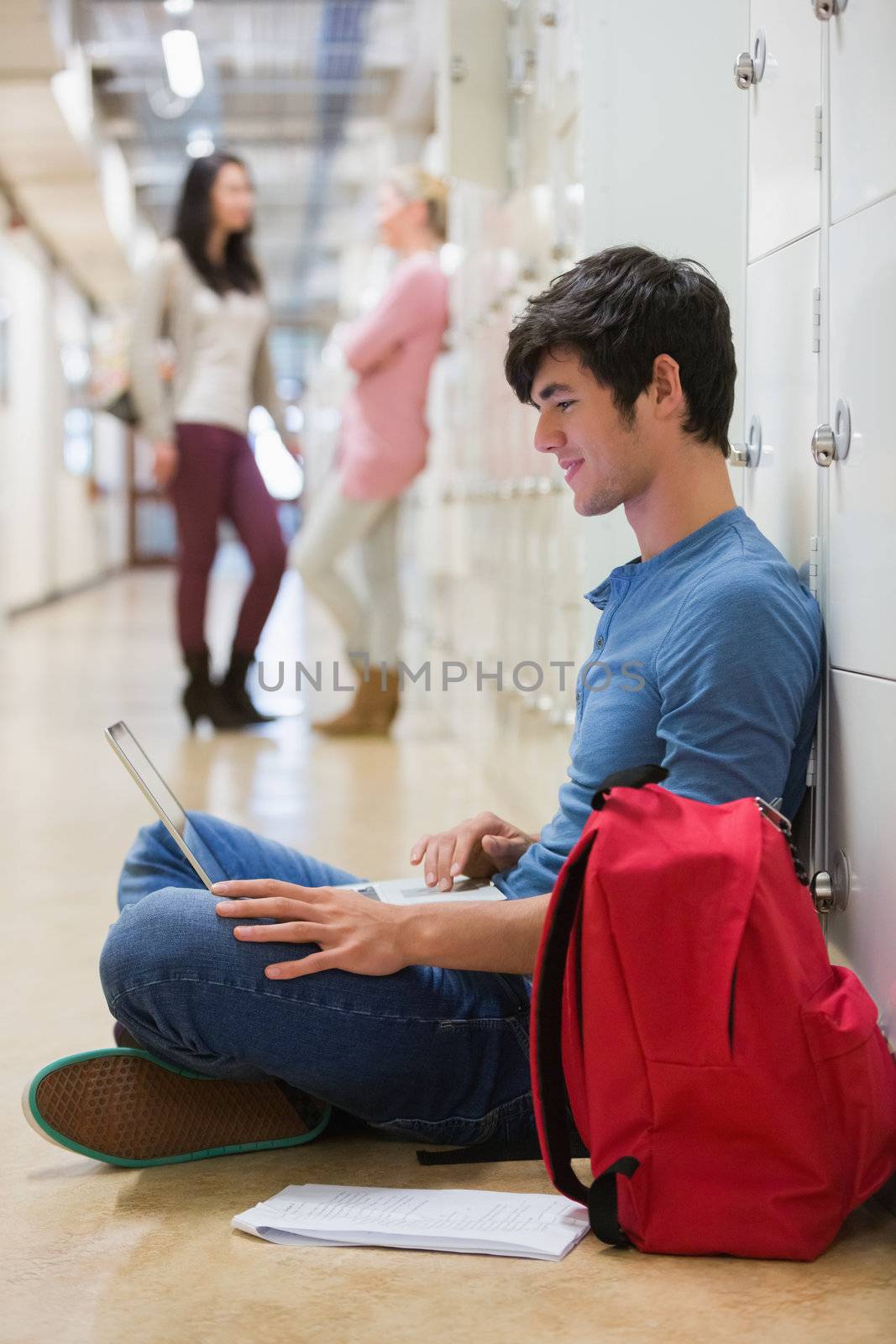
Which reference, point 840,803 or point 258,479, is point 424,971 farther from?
point 258,479

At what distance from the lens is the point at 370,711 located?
5.11m

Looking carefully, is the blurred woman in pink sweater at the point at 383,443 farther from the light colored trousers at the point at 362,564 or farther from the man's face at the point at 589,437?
the man's face at the point at 589,437

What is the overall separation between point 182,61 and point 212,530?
4652 millimetres

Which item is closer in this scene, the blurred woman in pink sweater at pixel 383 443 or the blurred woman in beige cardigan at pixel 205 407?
the blurred woman in pink sweater at pixel 383 443

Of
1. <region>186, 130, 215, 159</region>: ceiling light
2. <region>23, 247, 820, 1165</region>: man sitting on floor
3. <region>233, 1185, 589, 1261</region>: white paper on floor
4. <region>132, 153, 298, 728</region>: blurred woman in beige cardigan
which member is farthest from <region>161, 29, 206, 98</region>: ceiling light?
<region>233, 1185, 589, 1261</region>: white paper on floor

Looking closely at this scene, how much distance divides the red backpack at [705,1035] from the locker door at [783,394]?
494mm

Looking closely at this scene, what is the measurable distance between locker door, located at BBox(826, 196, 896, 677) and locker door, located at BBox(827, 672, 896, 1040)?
0.12 feet

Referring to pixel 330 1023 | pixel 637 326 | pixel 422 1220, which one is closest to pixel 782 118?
pixel 637 326

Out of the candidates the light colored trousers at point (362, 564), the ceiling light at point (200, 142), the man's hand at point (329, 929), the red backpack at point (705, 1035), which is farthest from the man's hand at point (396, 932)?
the ceiling light at point (200, 142)

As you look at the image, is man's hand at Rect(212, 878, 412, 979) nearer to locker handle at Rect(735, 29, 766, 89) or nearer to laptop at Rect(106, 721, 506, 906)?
laptop at Rect(106, 721, 506, 906)

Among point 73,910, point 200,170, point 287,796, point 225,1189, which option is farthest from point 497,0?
point 225,1189

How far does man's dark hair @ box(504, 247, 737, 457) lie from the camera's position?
1.47 m

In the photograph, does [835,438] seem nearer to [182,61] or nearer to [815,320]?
[815,320]

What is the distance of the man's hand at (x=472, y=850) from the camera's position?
5.62 ft
